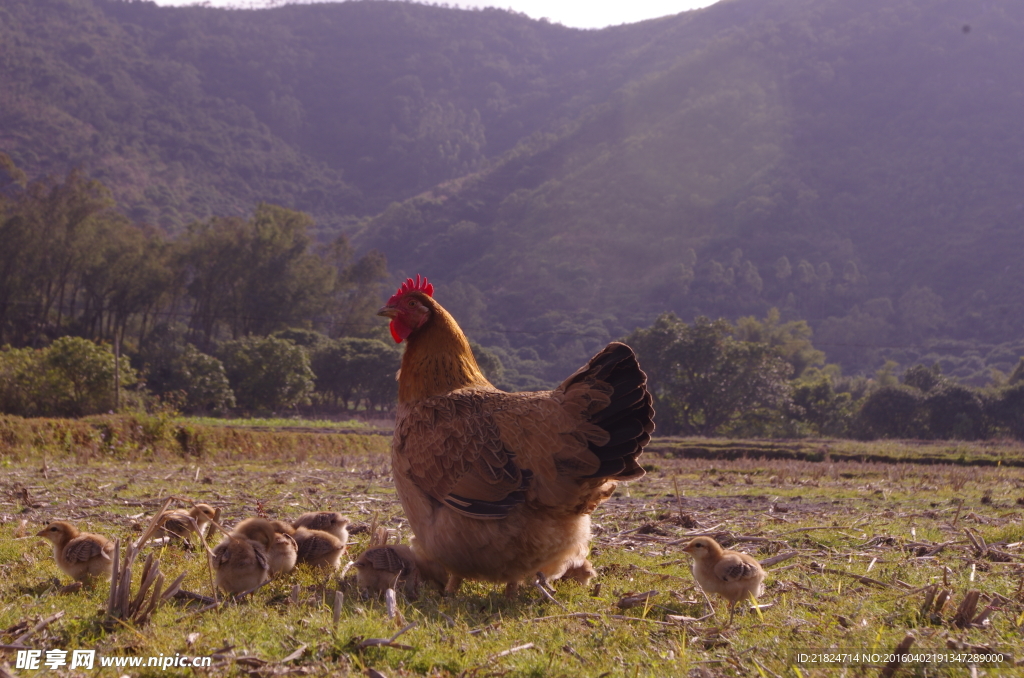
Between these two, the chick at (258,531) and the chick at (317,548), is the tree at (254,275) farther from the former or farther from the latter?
the chick at (258,531)

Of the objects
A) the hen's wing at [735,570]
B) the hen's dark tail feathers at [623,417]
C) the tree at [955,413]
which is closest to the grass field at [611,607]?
the hen's wing at [735,570]

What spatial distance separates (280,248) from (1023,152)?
11561cm

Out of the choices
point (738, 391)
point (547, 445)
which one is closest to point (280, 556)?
point (547, 445)

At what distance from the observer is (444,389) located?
212 inches

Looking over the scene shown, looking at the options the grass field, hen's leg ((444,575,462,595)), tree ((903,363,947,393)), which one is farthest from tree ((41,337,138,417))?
tree ((903,363,947,393))

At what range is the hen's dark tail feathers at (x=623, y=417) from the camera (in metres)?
4.32

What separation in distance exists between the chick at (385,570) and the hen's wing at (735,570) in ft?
6.77

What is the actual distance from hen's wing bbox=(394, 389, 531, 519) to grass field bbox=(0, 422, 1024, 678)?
692 millimetres

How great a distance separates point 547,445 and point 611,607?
3.56 ft

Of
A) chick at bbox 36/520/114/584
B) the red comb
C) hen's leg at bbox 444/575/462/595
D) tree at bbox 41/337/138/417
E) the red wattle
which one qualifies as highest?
the red comb

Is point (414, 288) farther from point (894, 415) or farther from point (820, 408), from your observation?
point (820, 408)

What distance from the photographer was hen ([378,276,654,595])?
4.39 meters

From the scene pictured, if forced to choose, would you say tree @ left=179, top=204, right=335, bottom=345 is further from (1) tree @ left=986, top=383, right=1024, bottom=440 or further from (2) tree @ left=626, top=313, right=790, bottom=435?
(1) tree @ left=986, top=383, right=1024, bottom=440

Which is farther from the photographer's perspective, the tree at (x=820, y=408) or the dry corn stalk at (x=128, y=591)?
the tree at (x=820, y=408)
